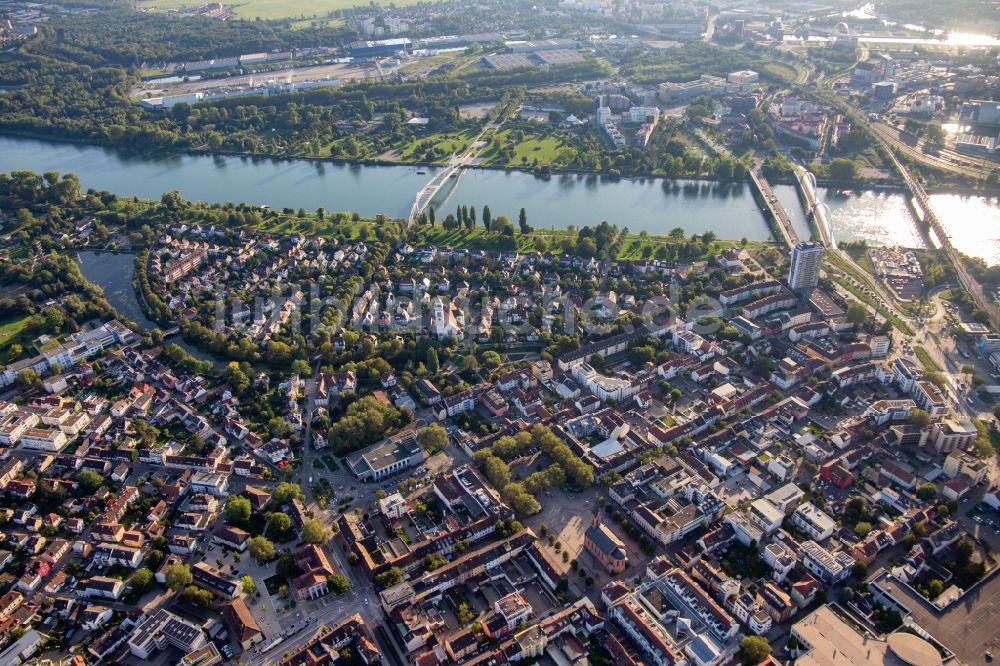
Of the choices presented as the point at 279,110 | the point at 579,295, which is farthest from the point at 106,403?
the point at 279,110

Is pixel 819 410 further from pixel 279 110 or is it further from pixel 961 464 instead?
pixel 279 110

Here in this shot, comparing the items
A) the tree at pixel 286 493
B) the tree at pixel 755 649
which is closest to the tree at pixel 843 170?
the tree at pixel 755 649

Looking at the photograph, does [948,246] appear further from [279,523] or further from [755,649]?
[279,523]

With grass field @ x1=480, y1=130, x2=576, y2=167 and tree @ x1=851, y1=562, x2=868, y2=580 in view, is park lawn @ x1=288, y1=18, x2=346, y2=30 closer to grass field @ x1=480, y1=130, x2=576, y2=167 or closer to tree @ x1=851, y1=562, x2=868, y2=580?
grass field @ x1=480, y1=130, x2=576, y2=167

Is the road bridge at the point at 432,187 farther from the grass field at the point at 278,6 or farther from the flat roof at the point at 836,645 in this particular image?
the grass field at the point at 278,6

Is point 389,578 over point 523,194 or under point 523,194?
under

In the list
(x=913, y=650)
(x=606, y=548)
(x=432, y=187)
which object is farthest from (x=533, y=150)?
(x=913, y=650)
